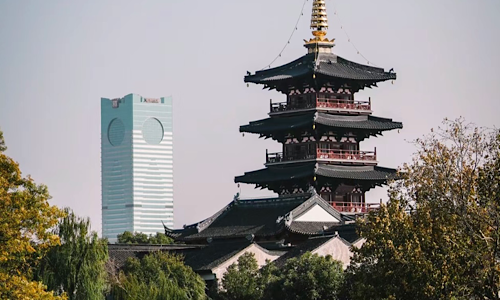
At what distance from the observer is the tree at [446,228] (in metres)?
45.4

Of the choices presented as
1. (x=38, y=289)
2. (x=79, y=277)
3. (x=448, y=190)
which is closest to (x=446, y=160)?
(x=448, y=190)

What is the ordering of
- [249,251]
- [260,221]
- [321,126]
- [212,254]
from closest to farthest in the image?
[249,251] < [212,254] < [260,221] < [321,126]

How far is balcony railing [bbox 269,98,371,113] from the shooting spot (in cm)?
8300

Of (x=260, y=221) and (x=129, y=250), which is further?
(x=260, y=221)

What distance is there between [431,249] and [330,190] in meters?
34.7

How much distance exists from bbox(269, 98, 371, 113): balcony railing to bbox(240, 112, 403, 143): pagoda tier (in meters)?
0.50

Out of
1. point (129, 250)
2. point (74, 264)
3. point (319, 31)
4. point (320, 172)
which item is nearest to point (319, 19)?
point (319, 31)

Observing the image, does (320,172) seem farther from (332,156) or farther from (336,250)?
(336,250)

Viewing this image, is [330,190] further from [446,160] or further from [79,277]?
[446,160]

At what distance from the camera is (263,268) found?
67688 millimetres

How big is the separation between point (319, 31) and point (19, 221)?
41008mm

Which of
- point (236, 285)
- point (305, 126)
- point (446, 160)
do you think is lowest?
point (236, 285)

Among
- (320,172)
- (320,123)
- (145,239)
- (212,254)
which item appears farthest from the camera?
(145,239)

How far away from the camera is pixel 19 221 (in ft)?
156
